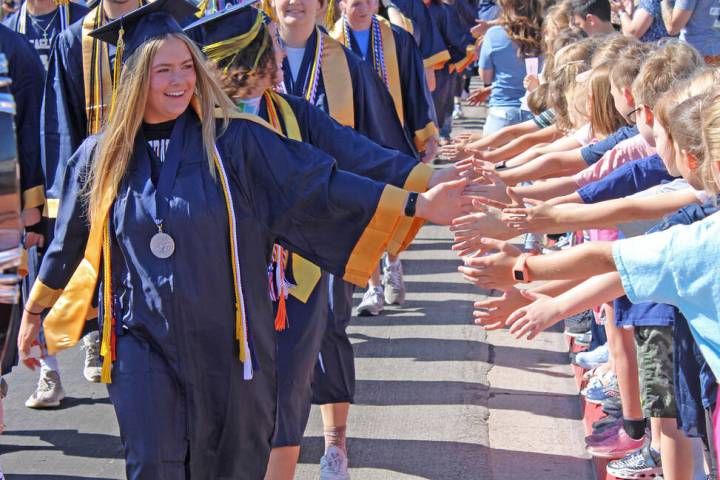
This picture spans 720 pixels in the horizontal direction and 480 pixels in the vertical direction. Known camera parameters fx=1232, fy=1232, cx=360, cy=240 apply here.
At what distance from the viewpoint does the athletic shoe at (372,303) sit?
7.91m

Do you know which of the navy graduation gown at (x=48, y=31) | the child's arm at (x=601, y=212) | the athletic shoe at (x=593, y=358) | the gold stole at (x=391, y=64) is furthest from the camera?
the navy graduation gown at (x=48, y=31)

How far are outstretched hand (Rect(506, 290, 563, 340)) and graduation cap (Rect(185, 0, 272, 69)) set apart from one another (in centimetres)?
151

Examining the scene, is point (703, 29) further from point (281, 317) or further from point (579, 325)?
point (281, 317)

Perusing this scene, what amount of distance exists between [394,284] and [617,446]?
312 centimetres

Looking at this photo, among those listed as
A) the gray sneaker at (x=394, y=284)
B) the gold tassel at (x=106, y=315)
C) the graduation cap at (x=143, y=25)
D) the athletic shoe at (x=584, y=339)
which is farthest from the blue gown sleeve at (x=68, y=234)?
the gray sneaker at (x=394, y=284)

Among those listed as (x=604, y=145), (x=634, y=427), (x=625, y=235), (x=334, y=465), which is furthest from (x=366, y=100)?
(x=634, y=427)

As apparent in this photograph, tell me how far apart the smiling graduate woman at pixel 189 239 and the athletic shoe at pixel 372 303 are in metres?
3.92

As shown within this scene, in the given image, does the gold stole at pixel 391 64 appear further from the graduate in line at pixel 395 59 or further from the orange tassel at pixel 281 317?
the orange tassel at pixel 281 317

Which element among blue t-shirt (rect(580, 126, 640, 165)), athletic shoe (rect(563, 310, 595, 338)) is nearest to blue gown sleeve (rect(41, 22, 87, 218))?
blue t-shirt (rect(580, 126, 640, 165))

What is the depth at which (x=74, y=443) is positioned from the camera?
229 inches

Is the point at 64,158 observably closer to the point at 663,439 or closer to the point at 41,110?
the point at 41,110

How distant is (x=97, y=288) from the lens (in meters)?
3.90

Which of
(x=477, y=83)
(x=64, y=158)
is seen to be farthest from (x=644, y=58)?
(x=477, y=83)

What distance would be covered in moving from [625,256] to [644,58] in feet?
6.85
